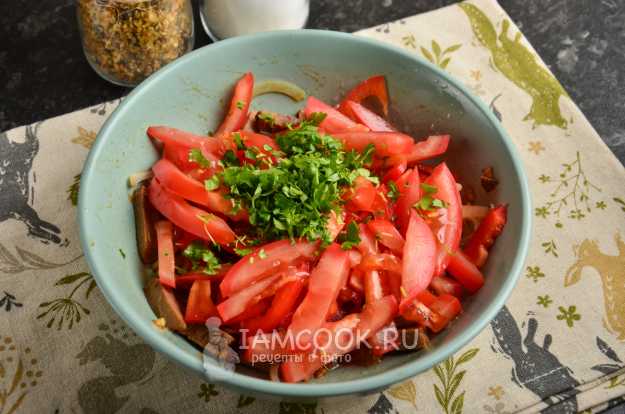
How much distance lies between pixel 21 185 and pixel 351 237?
1.01 m

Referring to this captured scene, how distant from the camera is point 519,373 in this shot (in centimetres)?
160

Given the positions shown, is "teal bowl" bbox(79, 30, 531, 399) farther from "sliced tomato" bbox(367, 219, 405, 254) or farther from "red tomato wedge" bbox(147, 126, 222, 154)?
"sliced tomato" bbox(367, 219, 405, 254)

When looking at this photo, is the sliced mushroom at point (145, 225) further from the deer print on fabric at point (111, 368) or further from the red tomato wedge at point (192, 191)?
the deer print on fabric at point (111, 368)

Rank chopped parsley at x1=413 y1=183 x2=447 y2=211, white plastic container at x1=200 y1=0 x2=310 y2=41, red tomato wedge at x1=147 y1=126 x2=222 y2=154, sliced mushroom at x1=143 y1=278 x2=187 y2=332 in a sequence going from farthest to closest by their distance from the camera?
white plastic container at x1=200 y1=0 x2=310 y2=41
red tomato wedge at x1=147 y1=126 x2=222 y2=154
chopped parsley at x1=413 y1=183 x2=447 y2=211
sliced mushroom at x1=143 y1=278 x2=187 y2=332

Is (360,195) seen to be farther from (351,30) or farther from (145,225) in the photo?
(351,30)

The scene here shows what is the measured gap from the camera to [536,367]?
161 centimetres

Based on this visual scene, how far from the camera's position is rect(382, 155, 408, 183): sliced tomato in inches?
65.1

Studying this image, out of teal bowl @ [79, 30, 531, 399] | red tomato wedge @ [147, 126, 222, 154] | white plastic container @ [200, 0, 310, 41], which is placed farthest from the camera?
white plastic container @ [200, 0, 310, 41]

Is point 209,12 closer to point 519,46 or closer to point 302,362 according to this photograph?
point 519,46

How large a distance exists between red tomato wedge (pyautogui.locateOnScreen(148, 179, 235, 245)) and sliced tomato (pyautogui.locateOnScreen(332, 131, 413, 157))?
1.23ft

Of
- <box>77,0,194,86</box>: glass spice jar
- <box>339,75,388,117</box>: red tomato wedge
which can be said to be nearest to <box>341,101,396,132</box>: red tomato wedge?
<box>339,75,388,117</box>: red tomato wedge

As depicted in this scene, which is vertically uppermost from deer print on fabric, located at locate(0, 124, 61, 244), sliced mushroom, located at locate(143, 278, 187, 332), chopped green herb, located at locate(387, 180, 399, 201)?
chopped green herb, located at locate(387, 180, 399, 201)

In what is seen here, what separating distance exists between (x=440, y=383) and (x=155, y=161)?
2.94ft

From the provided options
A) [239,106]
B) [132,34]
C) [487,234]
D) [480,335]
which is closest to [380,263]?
[487,234]
